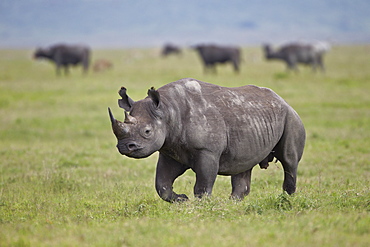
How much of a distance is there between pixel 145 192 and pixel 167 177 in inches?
66.9

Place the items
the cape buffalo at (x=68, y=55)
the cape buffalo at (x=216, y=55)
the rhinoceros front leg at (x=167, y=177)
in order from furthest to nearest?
the cape buffalo at (x=68, y=55) → the cape buffalo at (x=216, y=55) → the rhinoceros front leg at (x=167, y=177)

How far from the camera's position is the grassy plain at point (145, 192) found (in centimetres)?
596

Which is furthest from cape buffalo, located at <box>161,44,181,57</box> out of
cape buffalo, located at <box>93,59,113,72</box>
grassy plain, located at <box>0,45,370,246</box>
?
grassy plain, located at <box>0,45,370,246</box>

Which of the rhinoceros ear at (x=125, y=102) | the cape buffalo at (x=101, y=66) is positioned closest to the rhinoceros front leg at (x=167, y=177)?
the rhinoceros ear at (x=125, y=102)

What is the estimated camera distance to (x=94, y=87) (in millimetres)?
25734

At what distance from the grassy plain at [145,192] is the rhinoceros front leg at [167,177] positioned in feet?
0.48

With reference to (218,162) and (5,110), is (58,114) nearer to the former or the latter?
(5,110)

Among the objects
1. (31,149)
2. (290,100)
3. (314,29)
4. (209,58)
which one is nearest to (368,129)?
(290,100)

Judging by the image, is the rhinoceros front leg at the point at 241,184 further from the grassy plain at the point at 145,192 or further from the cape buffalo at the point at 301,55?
the cape buffalo at the point at 301,55

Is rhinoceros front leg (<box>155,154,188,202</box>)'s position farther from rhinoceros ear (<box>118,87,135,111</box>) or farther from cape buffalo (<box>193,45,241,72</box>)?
cape buffalo (<box>193,45,241,72</box>)

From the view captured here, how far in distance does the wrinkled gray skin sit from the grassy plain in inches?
16.9

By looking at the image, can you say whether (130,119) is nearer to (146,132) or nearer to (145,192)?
(146,132)

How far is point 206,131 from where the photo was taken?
25.1 feet

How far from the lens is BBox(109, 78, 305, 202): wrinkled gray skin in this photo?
286 inches
